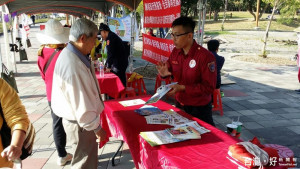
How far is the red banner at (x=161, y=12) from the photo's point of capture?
3744 mm

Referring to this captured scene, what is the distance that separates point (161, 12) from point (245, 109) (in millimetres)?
2804

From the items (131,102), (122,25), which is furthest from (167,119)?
(122,25)

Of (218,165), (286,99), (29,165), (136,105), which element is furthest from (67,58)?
(286,99)

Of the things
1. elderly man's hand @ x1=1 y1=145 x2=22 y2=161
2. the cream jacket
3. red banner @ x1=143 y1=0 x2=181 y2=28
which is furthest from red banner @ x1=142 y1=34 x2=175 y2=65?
elderly man's hand @ x1=1 y1=145 x2=22 y2=161

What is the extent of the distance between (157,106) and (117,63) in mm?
2361

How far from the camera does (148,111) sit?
2.38 metres

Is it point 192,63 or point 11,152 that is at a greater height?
point 192,63

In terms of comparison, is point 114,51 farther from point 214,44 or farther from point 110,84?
point 214,44

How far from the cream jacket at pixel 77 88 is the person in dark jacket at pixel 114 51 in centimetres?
283

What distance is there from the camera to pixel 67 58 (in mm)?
1762

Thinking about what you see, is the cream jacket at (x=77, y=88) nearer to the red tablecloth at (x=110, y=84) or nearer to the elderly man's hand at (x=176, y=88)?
the elderly man's hand at (x=176, y=88)

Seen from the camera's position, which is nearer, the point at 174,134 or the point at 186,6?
the point at 174,134

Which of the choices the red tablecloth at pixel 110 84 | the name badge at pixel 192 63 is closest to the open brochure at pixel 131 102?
the name badge at pixel 192 63

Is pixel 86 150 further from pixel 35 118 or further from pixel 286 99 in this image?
pixel 286 99
